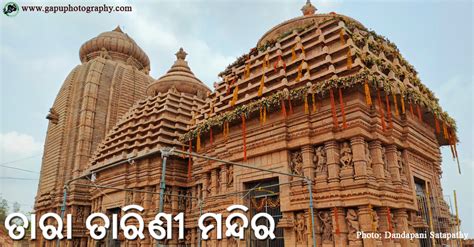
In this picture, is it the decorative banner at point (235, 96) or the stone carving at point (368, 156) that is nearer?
the stone carving at point (368, 156)

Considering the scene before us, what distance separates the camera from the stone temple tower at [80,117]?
27.5 meters

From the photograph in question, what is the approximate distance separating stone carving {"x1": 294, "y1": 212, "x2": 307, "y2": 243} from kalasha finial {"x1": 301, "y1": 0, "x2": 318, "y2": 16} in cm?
933

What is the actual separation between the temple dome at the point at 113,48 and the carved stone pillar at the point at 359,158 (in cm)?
3182

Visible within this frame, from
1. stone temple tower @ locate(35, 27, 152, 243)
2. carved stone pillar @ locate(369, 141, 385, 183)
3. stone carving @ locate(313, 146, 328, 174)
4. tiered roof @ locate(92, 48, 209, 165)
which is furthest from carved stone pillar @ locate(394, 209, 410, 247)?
stone temple tower @ locate(35, 27, 152, 243)

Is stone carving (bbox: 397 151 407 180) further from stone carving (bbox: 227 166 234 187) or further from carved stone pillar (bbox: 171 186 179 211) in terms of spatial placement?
carved stone pillar (bbox: 171 186 179 211)

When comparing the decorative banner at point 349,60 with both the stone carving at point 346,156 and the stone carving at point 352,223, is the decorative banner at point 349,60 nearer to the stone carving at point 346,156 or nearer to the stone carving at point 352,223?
the stone carving at point 346,156

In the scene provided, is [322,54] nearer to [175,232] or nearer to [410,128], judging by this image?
[410,128]

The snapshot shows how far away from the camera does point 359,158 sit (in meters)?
10.2

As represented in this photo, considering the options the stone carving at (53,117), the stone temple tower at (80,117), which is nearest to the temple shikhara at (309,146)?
the stone temple tower at (80,117)

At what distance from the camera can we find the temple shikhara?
33.5 ft

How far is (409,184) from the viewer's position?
37.3 feet

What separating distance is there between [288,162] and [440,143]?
9.09 m

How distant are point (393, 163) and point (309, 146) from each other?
8.85 ft

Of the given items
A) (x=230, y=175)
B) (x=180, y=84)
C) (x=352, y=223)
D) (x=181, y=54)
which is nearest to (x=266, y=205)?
(x=230, y=175)
